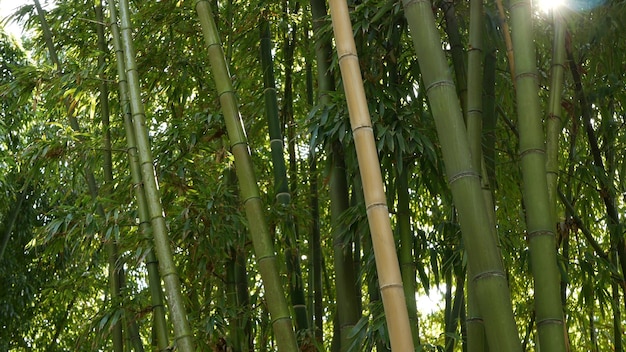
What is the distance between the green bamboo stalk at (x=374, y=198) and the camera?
194 centimetres

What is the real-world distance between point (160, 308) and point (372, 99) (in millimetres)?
1089

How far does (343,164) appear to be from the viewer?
10.8 ft

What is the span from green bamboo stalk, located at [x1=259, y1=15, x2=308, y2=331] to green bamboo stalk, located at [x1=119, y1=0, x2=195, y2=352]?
2.69 ft

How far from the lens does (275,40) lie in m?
4.98

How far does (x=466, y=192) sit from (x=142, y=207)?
139cm

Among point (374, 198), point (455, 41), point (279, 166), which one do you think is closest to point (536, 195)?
point (374, 198)

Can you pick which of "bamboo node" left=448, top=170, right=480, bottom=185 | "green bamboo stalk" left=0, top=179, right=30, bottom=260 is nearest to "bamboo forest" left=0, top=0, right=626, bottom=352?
"bamboo node" left=448, top=170, right=480, bottom=185

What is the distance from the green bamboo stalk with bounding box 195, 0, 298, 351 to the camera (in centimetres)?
257

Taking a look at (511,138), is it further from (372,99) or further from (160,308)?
(160,308)

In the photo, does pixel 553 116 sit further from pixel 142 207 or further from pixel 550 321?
pixel 142 207

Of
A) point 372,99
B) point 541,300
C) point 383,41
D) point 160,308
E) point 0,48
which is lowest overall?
point 541,300

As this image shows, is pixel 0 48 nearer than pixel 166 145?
No

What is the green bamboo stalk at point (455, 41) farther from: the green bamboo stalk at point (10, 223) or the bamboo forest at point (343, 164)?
the green bamboo stalk at point (10, 223)

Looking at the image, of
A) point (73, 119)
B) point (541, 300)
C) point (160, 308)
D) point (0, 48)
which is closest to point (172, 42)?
point (73, 119)
